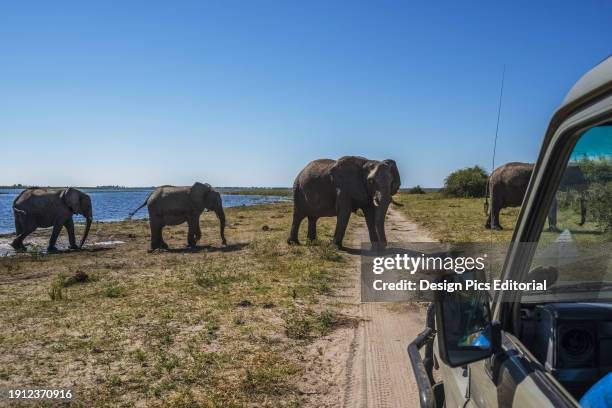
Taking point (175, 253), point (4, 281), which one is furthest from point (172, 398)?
point (175, 253)

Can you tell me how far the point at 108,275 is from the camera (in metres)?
10.8

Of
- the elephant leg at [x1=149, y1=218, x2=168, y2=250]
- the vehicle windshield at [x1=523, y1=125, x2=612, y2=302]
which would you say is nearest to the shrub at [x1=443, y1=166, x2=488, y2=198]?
the elephant leg at [x1=149, y1=218, x2=168, y2=250]

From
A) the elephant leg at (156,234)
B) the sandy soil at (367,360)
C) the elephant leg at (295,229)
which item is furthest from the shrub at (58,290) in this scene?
the elephant leg at (295,229)

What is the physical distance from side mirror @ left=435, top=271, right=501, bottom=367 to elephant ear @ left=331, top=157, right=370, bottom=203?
1192 cm

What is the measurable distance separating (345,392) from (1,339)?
441cm

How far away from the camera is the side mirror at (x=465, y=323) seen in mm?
1808

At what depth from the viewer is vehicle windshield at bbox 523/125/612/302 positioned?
1.64 meters

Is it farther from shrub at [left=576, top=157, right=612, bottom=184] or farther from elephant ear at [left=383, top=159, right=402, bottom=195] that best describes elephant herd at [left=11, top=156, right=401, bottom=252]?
shrub at [left=576, top=157, right=612, bottom=184]

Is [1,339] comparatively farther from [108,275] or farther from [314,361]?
[108,275]

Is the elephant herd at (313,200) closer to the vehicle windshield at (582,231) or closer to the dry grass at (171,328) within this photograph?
the dry grass at (171,328)

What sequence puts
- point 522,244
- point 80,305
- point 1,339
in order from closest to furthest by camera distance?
point 522,244 < point 1,339 < point 80,305

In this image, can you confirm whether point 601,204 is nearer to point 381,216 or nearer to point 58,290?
point 58,290

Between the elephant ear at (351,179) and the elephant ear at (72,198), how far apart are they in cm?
984

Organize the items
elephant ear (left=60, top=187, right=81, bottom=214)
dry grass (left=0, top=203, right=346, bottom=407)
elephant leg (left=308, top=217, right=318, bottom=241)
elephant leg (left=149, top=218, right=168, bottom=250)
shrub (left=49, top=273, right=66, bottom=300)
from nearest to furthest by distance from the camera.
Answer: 1. dry grass (left=0, top=203, right=346, bottom=407)
2. shrub (left=49, top=273, right=66, bottom=300)
3. elephant leg (left=149, top=218, right=168, bottom=250)
4. elephant leg (left=308, top=217, right=318, bottom=241)
5. elephant ear (left=60, top=187, right=81, bottom=214)
